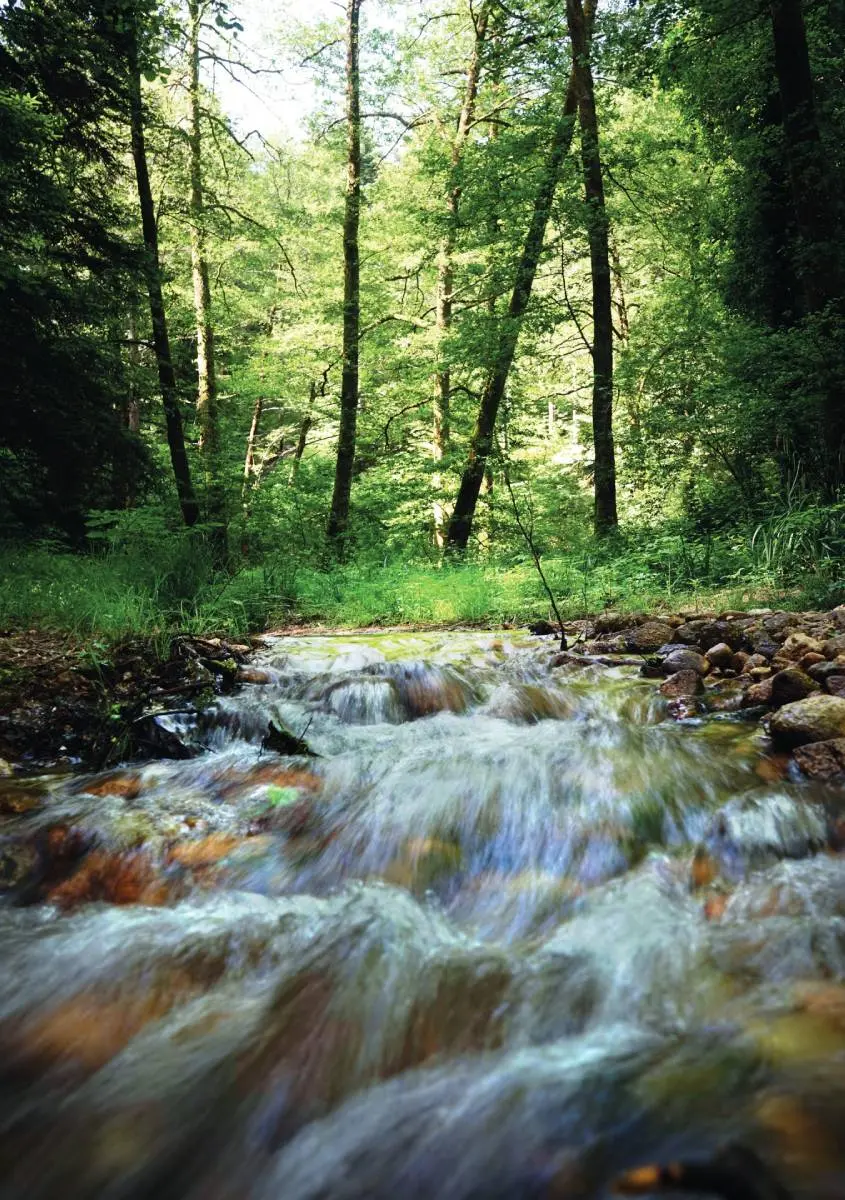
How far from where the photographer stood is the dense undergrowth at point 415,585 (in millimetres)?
5680

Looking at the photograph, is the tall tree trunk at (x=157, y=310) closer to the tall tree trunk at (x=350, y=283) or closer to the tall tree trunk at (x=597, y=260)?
the tall tree trunk at (x=350, y=283)

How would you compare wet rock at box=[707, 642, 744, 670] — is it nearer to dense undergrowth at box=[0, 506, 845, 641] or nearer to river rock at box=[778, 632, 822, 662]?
river rock at box=[778, 632, 822, 662]

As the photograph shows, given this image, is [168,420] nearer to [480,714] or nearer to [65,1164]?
[480,714]

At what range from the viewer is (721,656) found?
4633 mm

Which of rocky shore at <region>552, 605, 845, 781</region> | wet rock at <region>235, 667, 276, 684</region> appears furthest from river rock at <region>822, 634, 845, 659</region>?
wet rock at <region>235, 667, 276, 684</region>

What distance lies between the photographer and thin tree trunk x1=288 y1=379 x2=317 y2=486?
1681 centimetres

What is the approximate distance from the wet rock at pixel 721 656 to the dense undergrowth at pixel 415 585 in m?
1.43

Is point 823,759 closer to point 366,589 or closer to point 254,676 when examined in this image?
point 254,676

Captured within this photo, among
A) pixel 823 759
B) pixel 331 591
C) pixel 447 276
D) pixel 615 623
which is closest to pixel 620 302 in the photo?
pixel 447 276

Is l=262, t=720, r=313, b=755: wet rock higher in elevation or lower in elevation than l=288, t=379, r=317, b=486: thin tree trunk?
lower

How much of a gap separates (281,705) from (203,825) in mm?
1539

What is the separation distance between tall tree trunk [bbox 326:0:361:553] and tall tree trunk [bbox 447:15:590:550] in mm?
2165

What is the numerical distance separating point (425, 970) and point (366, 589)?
7200 mm

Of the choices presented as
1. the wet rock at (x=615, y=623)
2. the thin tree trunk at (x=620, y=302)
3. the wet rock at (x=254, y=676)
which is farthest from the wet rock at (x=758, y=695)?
the thin tree trunk at (x=620, y=302)
